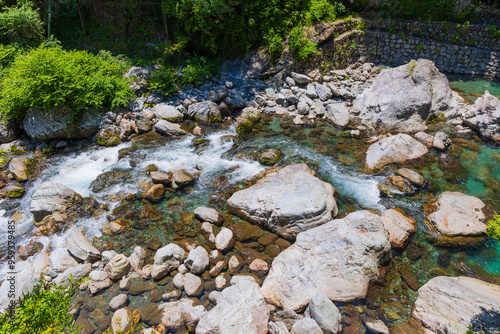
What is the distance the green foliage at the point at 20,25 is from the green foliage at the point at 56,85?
4.22 meters

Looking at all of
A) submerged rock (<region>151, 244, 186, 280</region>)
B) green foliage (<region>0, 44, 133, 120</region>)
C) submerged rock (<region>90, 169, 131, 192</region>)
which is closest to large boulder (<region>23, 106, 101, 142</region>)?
green foliage (<region>0, 44, 133, 120</region>)

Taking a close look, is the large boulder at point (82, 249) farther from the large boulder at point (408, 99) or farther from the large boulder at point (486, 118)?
the large boulder at point (486, 118)

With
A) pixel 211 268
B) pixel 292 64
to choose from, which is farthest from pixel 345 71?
pixel 211 268

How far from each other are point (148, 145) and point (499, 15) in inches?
944

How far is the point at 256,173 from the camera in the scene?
35.1 feet

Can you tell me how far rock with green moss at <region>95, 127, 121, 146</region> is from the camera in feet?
41.5

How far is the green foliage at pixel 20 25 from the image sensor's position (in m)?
15.6

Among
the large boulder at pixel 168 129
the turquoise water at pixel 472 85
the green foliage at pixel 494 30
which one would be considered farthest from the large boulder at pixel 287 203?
the green foliage at pixel 494 30

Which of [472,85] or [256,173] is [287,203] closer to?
[256,173]

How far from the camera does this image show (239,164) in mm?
11242

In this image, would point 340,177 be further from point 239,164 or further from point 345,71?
point 345,71

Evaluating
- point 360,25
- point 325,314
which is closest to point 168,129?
point 325,314

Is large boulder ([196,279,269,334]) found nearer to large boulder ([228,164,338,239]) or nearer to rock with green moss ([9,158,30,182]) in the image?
large boulder ([228,164,338,239])

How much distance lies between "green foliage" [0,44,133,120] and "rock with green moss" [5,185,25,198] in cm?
394
